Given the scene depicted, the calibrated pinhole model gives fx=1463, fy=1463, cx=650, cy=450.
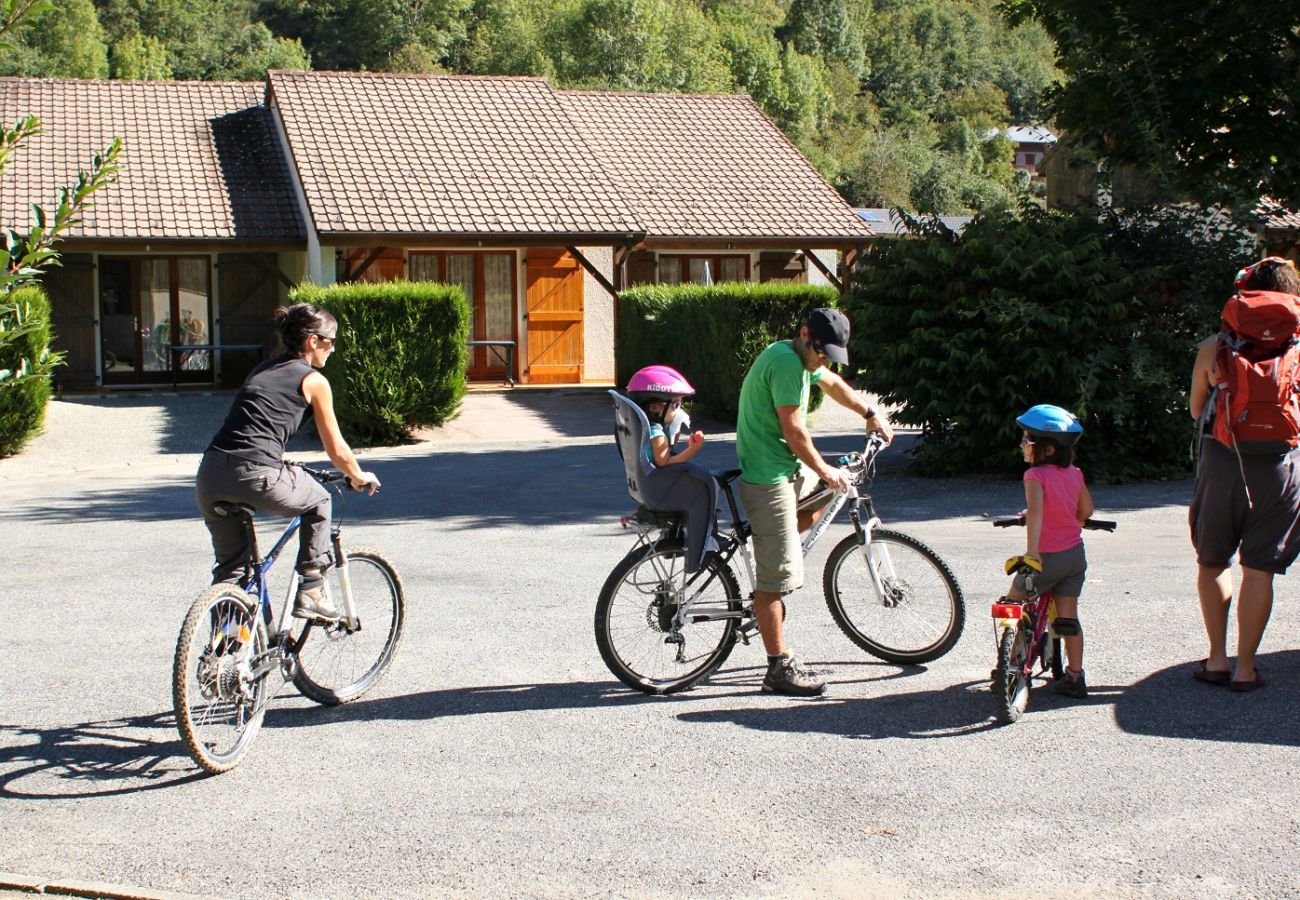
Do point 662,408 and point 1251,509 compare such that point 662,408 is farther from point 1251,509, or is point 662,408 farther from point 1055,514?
point 1251,509

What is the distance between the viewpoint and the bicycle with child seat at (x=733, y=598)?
611cm

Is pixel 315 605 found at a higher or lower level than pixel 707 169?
lower

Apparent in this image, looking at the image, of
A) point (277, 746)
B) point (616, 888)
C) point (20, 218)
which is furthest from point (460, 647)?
point (20, 218)

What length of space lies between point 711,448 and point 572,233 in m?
8.09

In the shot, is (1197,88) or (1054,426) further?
(1197,88)

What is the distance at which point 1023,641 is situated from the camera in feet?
18.7

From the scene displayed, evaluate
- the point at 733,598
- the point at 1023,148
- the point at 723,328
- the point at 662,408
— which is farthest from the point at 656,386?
the point at 1023,148

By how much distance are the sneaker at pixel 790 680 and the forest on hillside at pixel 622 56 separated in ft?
230

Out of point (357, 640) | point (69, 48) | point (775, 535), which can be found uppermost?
point (69, 48)

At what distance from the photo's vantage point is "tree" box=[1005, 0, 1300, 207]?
46.0 ft

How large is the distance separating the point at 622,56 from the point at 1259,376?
3499 inches

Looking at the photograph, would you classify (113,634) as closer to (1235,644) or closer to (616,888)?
(616,888)

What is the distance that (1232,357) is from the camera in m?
5.95

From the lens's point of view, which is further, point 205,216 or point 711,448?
point 205,216
